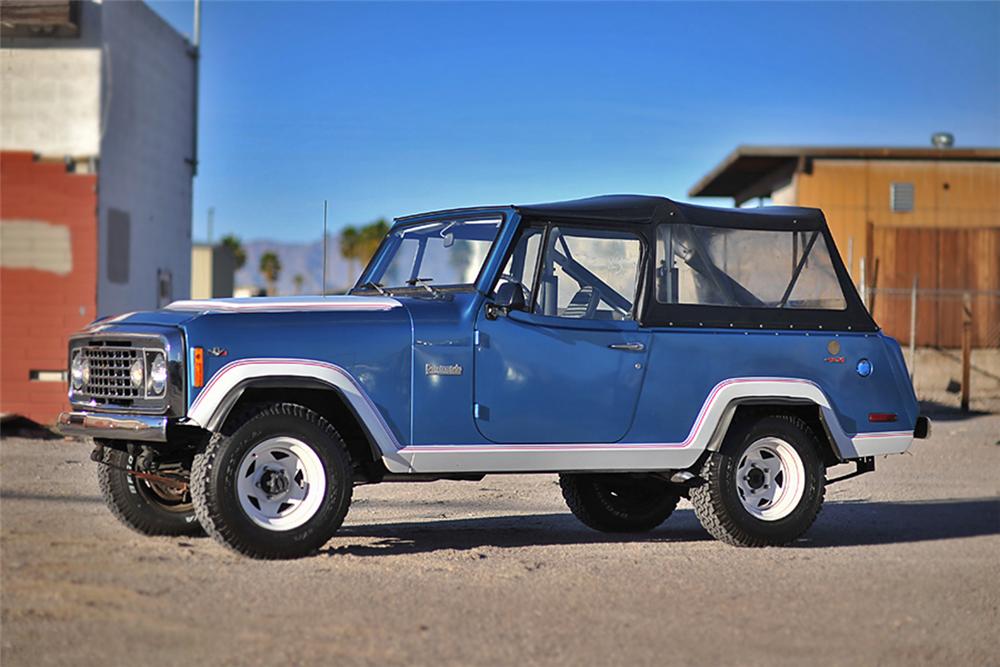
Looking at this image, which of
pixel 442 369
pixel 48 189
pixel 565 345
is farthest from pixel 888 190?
pixel 442 369

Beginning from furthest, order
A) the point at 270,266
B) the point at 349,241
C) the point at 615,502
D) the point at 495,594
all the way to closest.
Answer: the point at 349,241 < the point at 270,266 < the point at 615,502 < the point at 495,594

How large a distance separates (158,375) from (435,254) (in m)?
2.46

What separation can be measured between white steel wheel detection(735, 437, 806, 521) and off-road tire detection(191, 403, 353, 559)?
110 inches

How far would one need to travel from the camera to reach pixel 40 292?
2052 cm

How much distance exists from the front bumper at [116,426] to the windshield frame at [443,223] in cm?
201

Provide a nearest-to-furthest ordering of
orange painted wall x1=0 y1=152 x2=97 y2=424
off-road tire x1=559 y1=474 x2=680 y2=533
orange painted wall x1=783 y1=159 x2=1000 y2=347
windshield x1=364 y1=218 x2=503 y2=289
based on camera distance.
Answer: windshield x1=364 y1=218 x2=503 y2=289
off-road tire x1=559 y1=474 x2=680 y2=533
orange painted wall x1=0 y1=152 x2=97 y2=424
orange painted wall x1=783 y1=159 x2=1000 y2=347

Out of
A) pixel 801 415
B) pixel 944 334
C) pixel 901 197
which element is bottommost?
pixel 801 415

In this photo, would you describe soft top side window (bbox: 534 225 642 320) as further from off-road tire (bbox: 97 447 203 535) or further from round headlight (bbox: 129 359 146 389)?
off-road tire (bbox: 97 447 203 535)

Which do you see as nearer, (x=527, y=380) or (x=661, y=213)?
(x=527, y=380)

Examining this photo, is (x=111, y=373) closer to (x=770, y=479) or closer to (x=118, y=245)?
(x=770, y=479)

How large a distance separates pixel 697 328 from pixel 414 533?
93.6 inches

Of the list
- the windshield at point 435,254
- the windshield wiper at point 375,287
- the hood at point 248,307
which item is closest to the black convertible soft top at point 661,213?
the windshield at point 435,254

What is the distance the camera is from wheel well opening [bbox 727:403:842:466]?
30.3ft

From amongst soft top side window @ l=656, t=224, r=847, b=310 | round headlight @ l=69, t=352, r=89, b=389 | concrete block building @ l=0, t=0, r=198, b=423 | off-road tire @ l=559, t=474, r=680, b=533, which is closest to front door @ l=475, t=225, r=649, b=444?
soft top side window @ l=656, t=224, r=847, b=310
